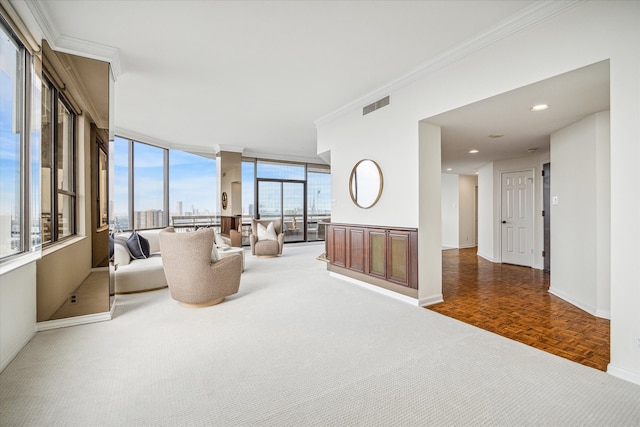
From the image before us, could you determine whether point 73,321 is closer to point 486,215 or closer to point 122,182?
point 122,182

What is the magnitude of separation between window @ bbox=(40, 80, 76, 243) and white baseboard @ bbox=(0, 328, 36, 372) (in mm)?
939

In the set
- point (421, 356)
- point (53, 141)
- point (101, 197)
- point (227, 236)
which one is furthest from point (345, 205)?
point (227, 236)

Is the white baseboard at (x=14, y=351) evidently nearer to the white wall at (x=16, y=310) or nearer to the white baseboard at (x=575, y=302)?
the white wall at (x=16, y=310)

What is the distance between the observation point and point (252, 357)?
2369mm

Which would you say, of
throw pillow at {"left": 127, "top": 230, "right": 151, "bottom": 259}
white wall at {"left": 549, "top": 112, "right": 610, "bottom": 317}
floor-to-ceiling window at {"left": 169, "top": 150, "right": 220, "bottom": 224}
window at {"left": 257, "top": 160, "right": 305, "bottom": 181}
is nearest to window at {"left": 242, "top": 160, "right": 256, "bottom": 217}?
window at {"left": 257, "top": 160, "right": 305, "bottom": 181}

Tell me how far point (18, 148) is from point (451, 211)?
9.11 m

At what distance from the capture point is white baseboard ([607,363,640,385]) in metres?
2.01

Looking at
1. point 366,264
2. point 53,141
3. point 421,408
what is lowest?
point 421,408

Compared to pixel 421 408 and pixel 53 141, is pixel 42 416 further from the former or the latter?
pixel 53 141

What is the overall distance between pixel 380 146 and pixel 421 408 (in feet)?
10.7

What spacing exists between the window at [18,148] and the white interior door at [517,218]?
7.53 metres

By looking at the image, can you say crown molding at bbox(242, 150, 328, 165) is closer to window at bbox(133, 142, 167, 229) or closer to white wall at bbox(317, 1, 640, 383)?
window at bbox(133, 142, 167, 229)

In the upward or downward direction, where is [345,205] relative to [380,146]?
downward

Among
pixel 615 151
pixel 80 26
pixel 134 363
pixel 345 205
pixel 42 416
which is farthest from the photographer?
pixel 345 205
